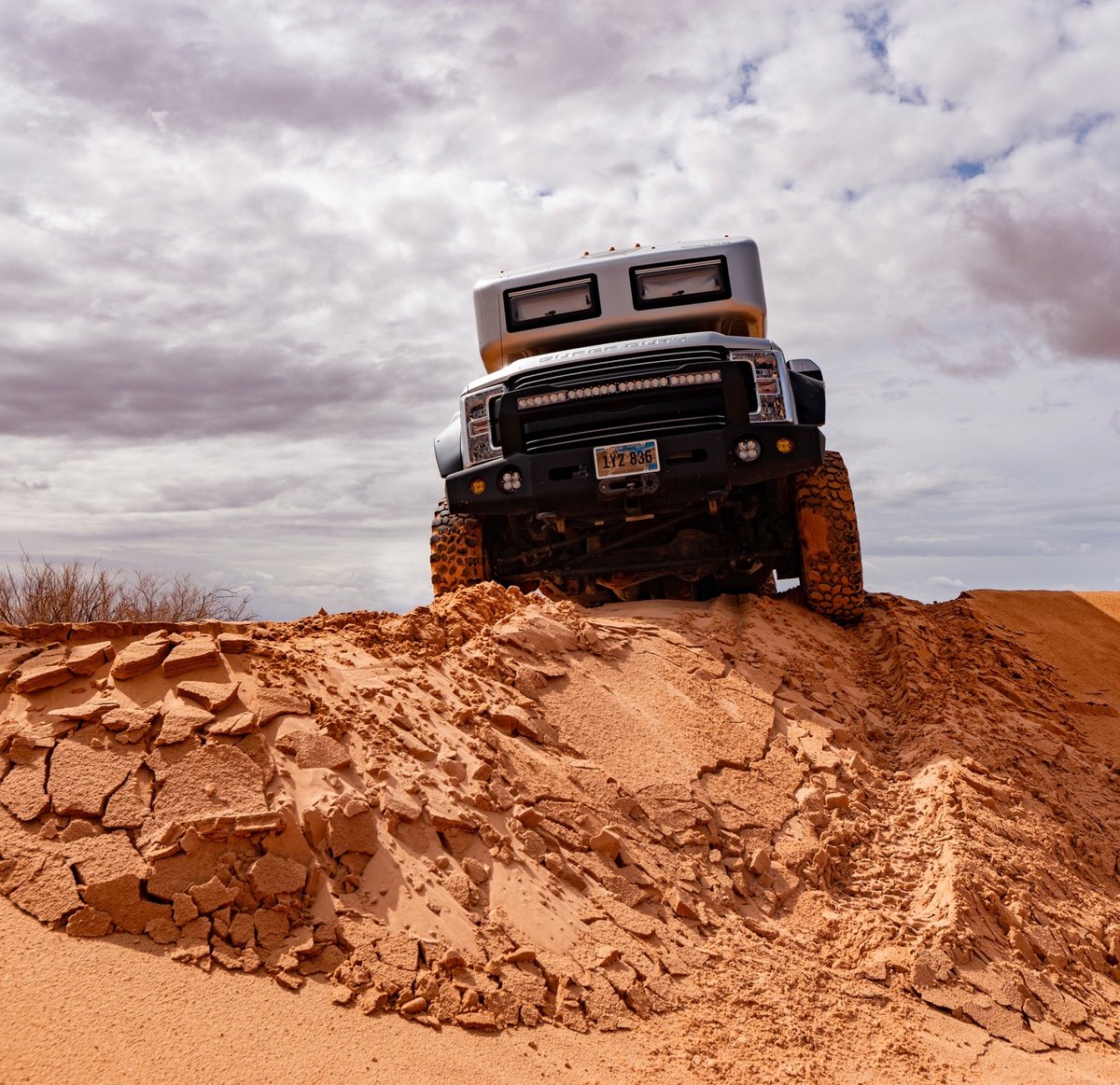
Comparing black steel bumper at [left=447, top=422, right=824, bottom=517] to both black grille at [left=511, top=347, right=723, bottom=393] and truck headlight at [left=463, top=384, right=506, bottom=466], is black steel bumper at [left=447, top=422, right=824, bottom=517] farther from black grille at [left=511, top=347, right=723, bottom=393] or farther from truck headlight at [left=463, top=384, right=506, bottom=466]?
black grille at [left=511, top=347, right=723, bottom=393]

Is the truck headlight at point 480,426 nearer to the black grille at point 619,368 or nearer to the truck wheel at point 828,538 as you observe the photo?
the black grille at point 619,368

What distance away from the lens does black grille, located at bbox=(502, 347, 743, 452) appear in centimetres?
811

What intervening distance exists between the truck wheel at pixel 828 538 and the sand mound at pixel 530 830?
1871 mm

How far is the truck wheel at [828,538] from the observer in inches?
343

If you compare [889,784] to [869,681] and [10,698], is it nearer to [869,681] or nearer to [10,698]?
[869,681]

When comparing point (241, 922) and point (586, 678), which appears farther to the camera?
point (586, 678)

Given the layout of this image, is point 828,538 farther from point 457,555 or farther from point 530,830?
point 530,830

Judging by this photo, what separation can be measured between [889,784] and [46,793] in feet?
14.5

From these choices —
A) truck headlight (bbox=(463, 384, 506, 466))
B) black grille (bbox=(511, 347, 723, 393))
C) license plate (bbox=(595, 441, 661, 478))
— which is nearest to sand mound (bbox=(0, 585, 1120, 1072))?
license plate (bbox=(595, 441, 661, 478))

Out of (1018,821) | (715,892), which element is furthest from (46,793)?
(1018,821)

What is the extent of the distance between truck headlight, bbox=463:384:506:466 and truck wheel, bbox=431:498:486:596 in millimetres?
506

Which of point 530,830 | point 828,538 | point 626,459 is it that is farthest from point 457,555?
point 530,830

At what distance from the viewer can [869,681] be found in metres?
8.20

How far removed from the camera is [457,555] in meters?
8.68
